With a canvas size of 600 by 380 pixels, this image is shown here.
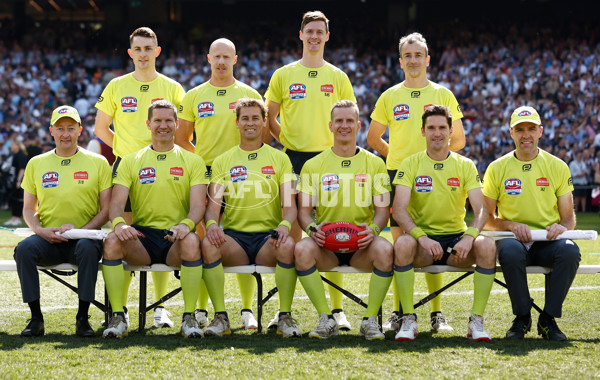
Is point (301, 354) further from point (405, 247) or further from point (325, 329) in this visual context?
point (405, 247)

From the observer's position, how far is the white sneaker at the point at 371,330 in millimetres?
5074

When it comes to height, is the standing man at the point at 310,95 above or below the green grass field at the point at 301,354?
above

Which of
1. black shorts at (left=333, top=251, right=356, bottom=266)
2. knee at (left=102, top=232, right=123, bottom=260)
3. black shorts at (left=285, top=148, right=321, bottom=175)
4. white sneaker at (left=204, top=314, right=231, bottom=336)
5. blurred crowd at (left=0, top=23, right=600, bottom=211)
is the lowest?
white sneaker at (left=204, top=314, right=231, bottom=336)

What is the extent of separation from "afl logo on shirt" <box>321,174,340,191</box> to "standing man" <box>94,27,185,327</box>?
5.44 feet

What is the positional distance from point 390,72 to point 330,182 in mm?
17913

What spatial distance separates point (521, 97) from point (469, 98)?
1.51 m

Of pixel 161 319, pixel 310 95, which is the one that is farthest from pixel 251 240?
pixel 310 95

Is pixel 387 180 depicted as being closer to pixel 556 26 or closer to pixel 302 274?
pixel 302 274

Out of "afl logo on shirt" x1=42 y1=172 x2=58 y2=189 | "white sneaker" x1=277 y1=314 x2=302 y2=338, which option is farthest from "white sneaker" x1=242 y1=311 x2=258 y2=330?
"afl logo on shirt" x1=42 y1=172 x2=58 y2=189

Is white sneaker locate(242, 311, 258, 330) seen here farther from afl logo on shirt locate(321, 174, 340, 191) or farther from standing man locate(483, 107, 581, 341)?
standing man locate(483, 107, 581, 341)

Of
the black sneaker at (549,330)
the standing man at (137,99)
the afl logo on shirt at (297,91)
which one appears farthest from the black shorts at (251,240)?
the black sneaker at (549,330)

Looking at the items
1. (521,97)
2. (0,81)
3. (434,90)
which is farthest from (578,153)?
(0,81)

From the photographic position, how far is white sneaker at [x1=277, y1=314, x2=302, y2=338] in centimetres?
518

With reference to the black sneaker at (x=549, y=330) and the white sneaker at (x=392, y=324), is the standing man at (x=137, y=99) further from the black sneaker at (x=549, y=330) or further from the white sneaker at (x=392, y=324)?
the black sneaker at (x=549, y=330)
